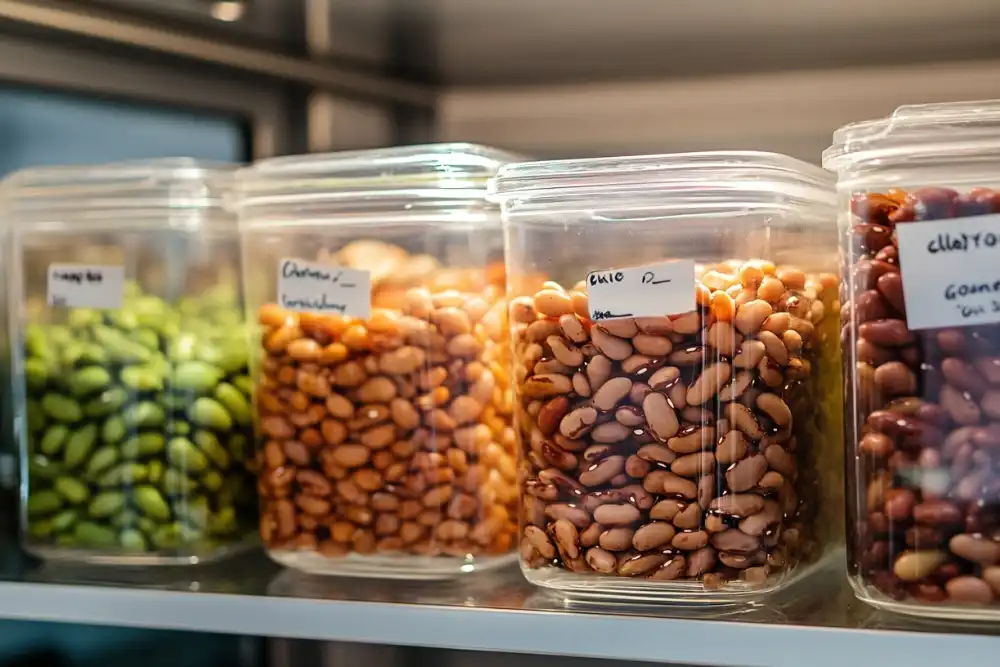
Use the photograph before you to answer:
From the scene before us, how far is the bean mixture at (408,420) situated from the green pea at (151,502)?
4.7 inches

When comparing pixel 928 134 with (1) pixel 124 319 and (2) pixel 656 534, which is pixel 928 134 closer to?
(2) pixel 656 534

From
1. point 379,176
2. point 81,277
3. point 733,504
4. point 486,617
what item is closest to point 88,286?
point 81,277

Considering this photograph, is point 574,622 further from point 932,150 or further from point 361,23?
point 361,23

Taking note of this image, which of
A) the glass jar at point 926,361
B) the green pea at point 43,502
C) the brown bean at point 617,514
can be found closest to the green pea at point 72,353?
the green pea at point 43,502

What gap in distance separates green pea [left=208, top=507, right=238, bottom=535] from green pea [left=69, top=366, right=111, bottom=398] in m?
0.13

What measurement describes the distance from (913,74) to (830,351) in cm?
39

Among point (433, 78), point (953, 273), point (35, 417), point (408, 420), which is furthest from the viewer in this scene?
point (433, 78)

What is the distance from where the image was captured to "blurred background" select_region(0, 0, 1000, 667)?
0.98 m

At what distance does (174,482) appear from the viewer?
92cm

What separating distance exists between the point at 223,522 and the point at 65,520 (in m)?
0.12

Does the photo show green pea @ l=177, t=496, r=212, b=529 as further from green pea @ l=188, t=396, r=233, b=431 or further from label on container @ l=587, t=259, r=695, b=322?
label on container @ l=587, t=259, r=695, b=322

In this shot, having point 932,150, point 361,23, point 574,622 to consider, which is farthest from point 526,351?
point 361,23

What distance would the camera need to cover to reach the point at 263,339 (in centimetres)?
90

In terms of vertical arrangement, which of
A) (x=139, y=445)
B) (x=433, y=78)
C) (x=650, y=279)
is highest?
(x=433, y=78)
